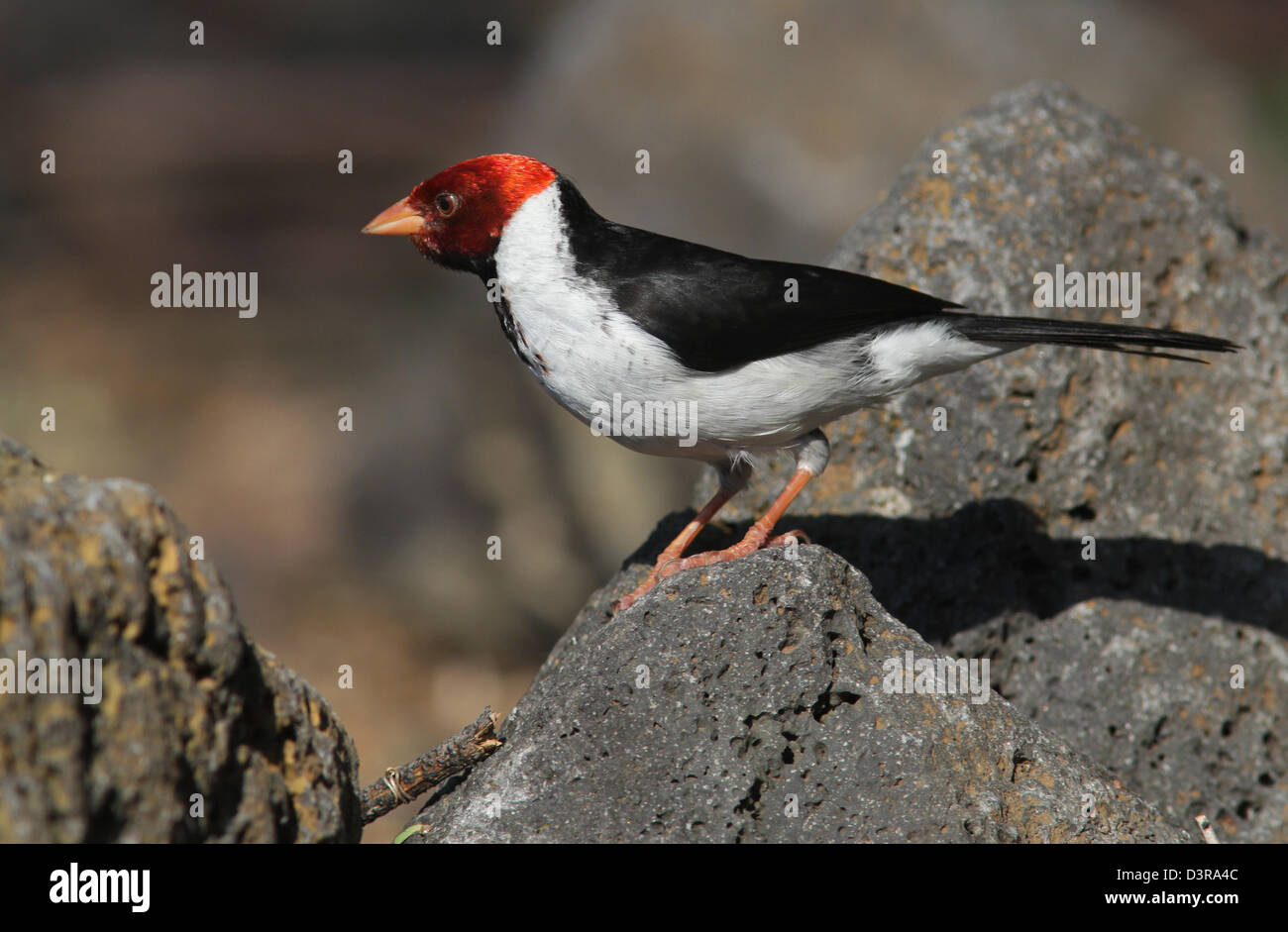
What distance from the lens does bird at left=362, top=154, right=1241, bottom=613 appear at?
4.14 metres

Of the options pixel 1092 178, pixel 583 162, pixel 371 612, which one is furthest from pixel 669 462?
pixel 1092 178

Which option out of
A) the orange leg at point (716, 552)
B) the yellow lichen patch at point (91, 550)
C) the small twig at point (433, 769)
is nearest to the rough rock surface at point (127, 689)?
the yellow lichen patch at point (91, 550)

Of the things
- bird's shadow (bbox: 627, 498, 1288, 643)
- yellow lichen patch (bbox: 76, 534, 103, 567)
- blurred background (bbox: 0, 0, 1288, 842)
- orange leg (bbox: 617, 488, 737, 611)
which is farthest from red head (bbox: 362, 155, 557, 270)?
blurred background (bbox: 0, 0, 1288, 842)

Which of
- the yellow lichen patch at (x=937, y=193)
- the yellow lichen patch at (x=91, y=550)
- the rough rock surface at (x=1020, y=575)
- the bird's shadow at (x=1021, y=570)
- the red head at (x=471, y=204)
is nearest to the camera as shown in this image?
the yellow lichen patch at (x=91, y=550)

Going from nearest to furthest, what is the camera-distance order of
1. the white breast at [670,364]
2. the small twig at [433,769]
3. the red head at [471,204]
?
the small twig at [433,769] → the white breast at [670,364] → the red head at [471,204]

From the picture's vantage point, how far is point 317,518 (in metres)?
10.5

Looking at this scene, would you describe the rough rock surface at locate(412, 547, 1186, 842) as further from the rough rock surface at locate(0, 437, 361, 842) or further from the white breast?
the white breast

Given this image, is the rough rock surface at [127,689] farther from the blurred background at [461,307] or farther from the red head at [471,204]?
the blurred background at [461,307]

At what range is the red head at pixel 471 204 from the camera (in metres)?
4.43

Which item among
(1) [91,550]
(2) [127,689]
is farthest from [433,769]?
(1) [91,550]

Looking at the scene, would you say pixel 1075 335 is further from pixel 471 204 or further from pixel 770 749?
pixel 471 204

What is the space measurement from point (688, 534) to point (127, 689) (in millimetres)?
2451

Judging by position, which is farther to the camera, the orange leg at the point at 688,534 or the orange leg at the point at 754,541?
the orange leg at the point at 688,534

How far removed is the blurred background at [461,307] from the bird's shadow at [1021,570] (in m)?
3.39
